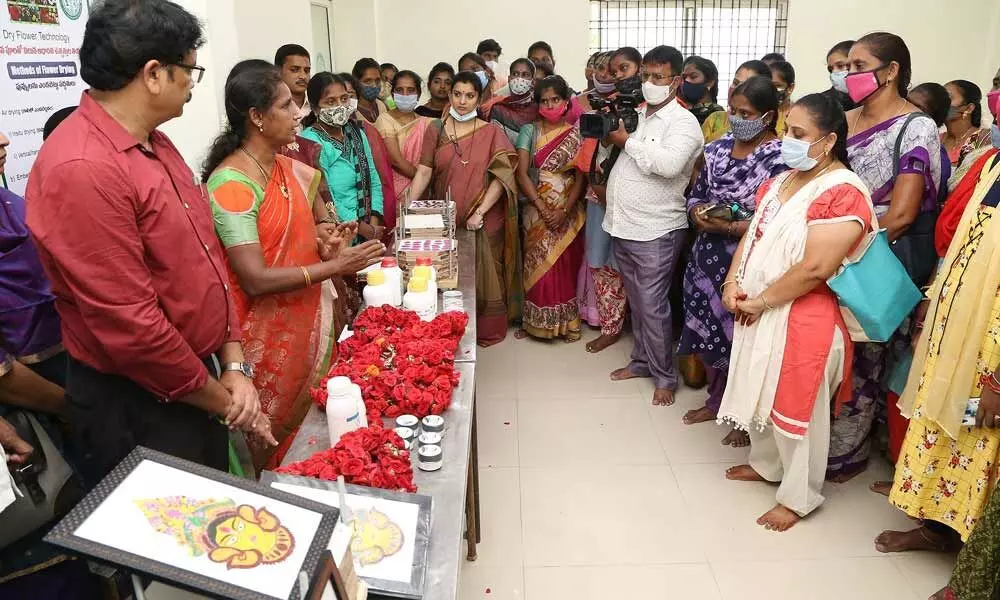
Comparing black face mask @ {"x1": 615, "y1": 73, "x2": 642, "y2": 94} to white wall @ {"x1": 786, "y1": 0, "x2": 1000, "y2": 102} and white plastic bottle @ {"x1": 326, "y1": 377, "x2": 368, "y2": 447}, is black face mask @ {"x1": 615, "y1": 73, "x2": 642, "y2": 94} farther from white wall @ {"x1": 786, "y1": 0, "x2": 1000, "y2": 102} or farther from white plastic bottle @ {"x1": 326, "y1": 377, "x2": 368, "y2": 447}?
white wall @ {"x1": 786, "y1": 0, "x2": 1000, "y2": 102}

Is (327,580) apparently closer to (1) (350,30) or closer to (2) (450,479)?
(2) (450,479)

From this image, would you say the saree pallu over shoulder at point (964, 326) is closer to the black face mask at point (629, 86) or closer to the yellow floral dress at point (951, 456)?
the yellow floral dress at point (951, 456)

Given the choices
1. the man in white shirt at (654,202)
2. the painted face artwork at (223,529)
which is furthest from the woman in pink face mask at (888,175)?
the painted face artwork at (223,529)

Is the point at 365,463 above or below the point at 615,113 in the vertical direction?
below

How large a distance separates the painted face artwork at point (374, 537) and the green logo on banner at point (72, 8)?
1842 mm

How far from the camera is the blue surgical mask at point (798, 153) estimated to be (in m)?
2.24

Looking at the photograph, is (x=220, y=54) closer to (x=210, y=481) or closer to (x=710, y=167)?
(x=710, y=167)

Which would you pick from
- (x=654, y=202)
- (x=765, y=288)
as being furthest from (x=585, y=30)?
(x=765, y=288)

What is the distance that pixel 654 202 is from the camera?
334 centimetres

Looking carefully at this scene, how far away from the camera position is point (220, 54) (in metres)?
2.96

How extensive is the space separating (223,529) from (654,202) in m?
2.80

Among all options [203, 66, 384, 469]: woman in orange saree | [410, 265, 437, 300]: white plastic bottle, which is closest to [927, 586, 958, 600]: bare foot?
[410, 265, 437, 300]: white plastic bottle

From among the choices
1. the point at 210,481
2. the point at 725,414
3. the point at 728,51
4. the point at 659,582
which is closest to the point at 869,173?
the point at 725,414

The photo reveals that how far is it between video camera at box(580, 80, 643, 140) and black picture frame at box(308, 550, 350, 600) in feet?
9.15
